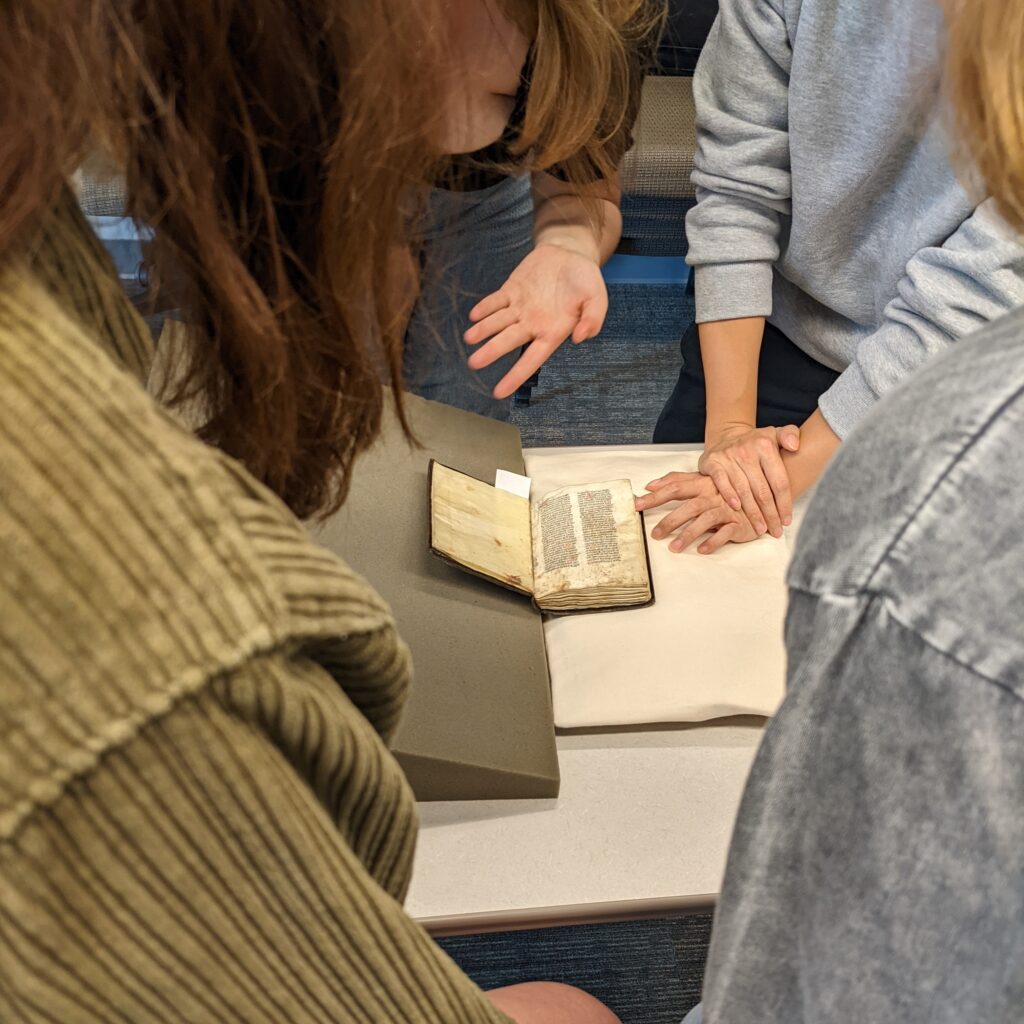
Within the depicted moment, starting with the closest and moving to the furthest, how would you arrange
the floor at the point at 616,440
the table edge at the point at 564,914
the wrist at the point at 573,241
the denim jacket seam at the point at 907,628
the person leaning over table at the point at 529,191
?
the denim jacket seam at the point at 907,628, the table edge at the point at 564,914, the person leaning over table at the point at 529,191, the wrist at the point at 573,241, the floor at the point at 616,440

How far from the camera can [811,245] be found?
104cm

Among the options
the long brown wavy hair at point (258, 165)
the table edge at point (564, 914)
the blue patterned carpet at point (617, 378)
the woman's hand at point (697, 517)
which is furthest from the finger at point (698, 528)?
the blue patterned carpet at point (617, 378)

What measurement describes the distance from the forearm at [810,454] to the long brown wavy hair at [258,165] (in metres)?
0.67

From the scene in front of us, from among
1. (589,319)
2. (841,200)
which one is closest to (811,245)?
(841,200)

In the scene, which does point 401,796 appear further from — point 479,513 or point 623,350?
point 623,350

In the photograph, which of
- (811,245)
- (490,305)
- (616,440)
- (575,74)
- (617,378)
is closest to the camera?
(575,74)

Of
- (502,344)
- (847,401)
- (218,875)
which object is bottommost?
(847,401)

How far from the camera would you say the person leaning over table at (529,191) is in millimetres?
827

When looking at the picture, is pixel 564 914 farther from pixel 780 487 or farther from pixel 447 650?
pixel 780 487

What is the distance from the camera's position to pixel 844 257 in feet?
3.42

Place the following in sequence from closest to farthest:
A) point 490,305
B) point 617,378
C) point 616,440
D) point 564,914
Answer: point 564,914 → point 490,305 → point 616,440 → point 617,378

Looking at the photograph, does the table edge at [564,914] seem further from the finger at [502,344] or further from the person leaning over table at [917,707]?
the finger at [502,344]

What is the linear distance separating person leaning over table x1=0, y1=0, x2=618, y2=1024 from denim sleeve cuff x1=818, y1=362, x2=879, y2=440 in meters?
0.67

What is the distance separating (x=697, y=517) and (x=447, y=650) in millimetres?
324
